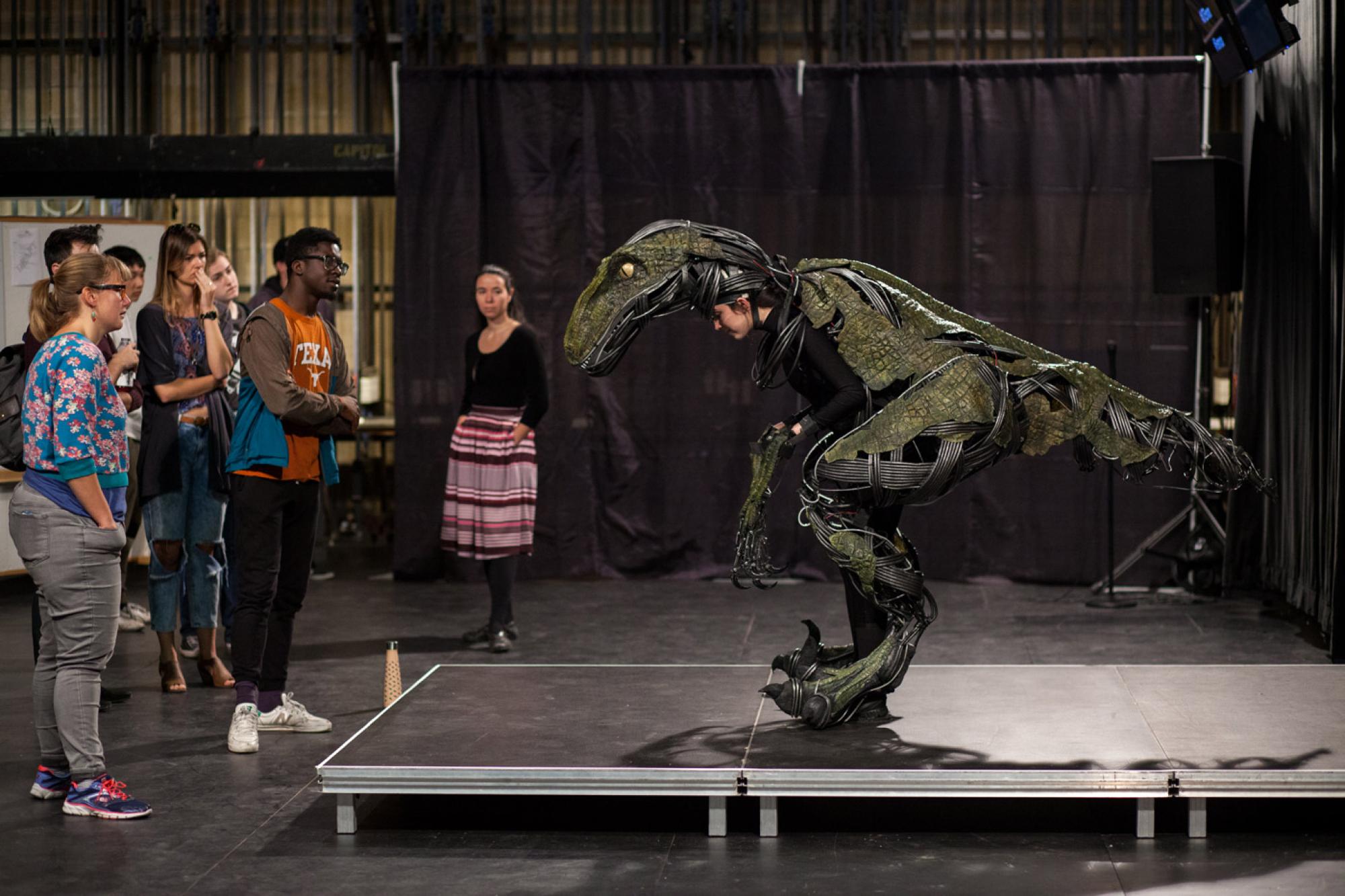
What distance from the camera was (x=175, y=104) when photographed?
1013cm

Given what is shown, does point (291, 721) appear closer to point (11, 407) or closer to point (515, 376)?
point (11, 407)

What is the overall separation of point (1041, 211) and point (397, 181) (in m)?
3.28

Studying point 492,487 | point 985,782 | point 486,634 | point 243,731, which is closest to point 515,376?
point 492,487

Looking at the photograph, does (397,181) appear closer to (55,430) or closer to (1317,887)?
(55,430)

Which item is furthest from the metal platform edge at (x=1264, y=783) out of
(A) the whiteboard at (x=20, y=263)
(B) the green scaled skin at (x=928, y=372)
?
(A) the whiteboard at (x=20, y=263)

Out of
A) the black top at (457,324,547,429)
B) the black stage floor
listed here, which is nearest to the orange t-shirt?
the black stage floor

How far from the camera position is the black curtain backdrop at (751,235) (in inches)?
313

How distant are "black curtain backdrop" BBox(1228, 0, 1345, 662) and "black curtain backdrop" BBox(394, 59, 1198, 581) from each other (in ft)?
1.19

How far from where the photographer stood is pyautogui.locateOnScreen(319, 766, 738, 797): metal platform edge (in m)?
3.90

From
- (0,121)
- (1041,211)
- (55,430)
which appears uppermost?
(0,121)

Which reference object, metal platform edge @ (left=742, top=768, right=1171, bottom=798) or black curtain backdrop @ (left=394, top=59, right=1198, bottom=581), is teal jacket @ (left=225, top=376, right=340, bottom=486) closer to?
metal platform edge @ (left=742, top=768, right=1171, bottom=798)

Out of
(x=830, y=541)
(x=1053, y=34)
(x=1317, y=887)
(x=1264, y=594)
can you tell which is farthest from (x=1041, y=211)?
(x=1317, y=887)

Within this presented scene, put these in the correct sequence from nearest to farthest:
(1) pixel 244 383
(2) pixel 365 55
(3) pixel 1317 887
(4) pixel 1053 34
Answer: (3) pixel 1317 887 → (1) pixel 244 383 → (4) pixel 1053 34 → (2) pixel 365 55

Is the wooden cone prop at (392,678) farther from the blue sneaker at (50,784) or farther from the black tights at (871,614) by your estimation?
the black tights at (871,614)
